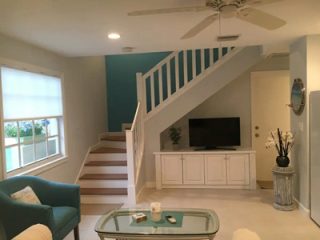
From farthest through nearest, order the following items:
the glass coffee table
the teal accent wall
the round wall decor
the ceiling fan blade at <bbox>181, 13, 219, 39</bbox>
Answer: the teal accent wall, the round wall decor, the glass coffee table, the ceiling fan blade at <bbox>181, 13, 219, 39</bbox>

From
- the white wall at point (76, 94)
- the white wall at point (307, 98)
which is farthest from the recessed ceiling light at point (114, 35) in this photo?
the white wall at point (307, 98)

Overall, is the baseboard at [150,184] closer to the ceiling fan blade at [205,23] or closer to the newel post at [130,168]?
the newel post at [130,168]

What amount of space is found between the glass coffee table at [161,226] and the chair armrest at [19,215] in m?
0.47

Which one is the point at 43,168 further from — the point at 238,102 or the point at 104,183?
the point at 238,102

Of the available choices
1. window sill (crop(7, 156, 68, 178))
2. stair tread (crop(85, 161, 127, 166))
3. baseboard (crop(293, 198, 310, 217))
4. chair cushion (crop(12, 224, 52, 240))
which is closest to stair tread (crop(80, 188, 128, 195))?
stair tread (crop(85, 161, 127, 166))

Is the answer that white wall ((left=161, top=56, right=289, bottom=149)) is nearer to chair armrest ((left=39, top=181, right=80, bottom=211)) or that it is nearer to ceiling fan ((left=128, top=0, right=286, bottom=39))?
chair armrest ((left=39, top=181, right=80, bottom=211))

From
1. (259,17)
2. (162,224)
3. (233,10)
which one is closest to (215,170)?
(162,224)

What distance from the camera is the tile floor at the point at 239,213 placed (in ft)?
11.0

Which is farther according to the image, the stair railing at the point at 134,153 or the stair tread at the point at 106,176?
the stair tread at the point at 106,176

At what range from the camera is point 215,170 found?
514 centimetres

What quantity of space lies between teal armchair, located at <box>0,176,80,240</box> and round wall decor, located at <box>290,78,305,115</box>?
9.90ft

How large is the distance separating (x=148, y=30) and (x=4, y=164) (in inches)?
85.0

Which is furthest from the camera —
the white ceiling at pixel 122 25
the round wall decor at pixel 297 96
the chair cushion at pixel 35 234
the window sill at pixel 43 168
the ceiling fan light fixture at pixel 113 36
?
the round wall decor at pixel 297 96

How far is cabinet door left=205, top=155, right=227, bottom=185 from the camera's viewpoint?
5113 mm
